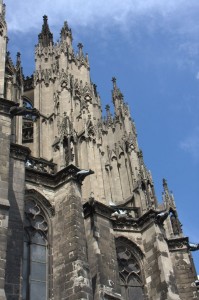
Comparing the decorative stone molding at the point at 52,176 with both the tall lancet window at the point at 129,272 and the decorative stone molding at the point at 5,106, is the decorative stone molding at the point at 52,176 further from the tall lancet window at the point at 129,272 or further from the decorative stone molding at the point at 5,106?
the tall lancet window at the point at 129,272

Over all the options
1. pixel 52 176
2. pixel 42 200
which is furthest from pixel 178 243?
pixel 42 200

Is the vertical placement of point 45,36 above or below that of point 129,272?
above

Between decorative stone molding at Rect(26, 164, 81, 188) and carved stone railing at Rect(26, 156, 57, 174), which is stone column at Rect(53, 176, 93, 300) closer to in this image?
decorative stone molding at Rect(26, 164, 81, 188)

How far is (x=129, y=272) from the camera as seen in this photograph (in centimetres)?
1827

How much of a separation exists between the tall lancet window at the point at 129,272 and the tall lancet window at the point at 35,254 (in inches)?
152

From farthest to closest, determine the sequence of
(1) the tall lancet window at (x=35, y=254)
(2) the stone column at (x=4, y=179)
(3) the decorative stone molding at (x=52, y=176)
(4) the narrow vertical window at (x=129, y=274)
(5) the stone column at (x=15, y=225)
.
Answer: (4) the narrow vertical window at (x=129, y=274), (3) the decorative stone molding at (x=52, y=176), (1) the tall lancet window at (x=35, y=254), (5) the stone column at (x=15, y=225), (2) the stone column at (x=4, y=179)

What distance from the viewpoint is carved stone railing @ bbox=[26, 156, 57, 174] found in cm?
1759

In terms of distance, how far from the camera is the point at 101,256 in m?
16.0

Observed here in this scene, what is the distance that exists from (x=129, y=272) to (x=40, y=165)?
17.9 feet

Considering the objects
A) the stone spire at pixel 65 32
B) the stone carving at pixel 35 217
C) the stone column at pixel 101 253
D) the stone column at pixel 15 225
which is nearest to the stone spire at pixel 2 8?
the stone column at pixel 15 225

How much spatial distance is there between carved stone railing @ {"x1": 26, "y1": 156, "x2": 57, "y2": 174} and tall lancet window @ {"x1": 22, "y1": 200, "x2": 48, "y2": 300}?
1.59m

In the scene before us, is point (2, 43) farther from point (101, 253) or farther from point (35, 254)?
point (101, 253)

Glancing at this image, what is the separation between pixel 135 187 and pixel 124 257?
3593mm

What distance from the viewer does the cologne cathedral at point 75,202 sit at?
14.0 m
